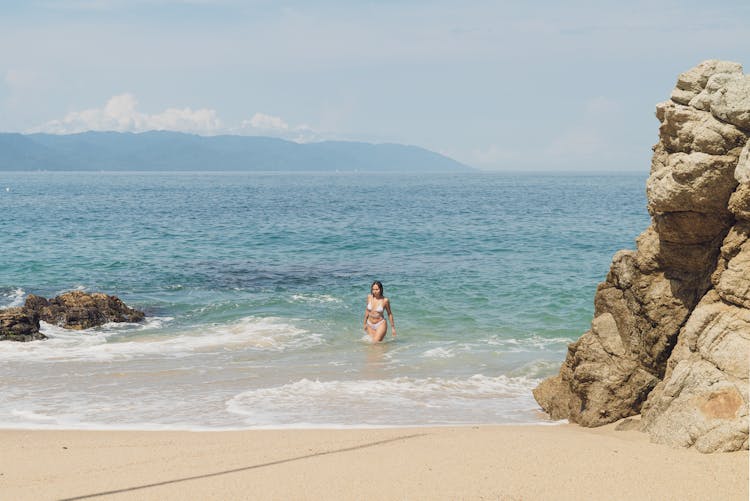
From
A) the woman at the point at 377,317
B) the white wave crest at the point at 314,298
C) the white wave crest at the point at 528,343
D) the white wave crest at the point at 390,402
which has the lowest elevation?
the white wave crest at the point at 528,343

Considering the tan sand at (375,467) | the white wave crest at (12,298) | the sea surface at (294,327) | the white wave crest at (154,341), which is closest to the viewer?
the tan sand at (375,467)

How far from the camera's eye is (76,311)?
17.0 metres

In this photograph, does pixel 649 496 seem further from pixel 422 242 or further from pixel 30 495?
pixel 422 242

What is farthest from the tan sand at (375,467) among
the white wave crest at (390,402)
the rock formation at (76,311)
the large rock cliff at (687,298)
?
the rock formation at (76,311)

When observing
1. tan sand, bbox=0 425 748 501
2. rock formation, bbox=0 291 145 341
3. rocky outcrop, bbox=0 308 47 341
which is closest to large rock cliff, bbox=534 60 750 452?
tan sand, bbox=0 425 748 501

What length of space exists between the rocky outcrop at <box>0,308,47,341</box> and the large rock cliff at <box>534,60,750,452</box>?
10.7m

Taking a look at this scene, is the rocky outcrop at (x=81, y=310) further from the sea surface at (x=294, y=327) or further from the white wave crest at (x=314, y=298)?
the white wave crest at (x=314, y=298)

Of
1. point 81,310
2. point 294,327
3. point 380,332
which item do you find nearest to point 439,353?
point 380,332

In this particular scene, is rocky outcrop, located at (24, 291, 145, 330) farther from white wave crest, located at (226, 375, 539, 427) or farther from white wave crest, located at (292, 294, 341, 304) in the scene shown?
white wave crest, located at (226, 375, 539, 427)

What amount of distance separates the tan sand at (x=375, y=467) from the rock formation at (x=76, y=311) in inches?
307

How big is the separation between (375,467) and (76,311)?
39.6ft

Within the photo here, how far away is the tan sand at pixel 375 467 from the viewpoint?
6.19 meters

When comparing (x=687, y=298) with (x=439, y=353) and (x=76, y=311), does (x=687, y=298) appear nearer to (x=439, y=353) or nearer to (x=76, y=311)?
(x=439, y=353)

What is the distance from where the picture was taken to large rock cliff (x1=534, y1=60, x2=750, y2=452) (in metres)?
7.08
